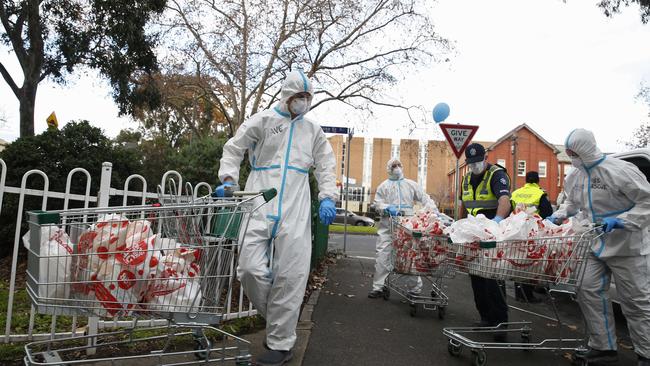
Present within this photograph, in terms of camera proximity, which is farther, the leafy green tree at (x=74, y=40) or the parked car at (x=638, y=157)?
the leafy green tree at (x=74, y=40)

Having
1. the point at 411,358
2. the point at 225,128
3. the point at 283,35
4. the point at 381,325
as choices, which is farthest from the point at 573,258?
the point at 225,128

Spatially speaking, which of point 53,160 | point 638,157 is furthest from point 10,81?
point 638,157

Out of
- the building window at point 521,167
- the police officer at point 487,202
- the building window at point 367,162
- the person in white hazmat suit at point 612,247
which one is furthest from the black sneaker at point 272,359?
the building window at point 367,162

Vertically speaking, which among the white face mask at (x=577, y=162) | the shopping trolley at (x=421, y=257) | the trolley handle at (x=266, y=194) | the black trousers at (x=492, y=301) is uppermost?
the white face mask at (x=577, y=162)

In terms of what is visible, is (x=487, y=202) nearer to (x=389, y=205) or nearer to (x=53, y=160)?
(x=389, y=205)

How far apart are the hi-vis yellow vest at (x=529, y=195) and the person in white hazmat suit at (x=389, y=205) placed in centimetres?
163

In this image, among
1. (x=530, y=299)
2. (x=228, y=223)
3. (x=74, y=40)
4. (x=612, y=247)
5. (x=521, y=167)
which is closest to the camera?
(x=228, y=223)

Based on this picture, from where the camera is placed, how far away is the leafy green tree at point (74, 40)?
11.5 m

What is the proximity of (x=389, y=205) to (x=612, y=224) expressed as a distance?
3.39 metres

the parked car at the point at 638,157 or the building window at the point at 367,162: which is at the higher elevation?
the building window at the point at 367,162

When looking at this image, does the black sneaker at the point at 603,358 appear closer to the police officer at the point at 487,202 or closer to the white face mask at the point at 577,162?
the police officer at the point at 487,202

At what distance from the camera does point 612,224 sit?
385 centimetres

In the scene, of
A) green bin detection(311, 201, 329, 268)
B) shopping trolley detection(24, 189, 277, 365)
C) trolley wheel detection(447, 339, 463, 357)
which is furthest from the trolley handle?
green bin detection(311, 201, 329, 268)

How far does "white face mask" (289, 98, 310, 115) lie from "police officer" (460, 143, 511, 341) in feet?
7.52
